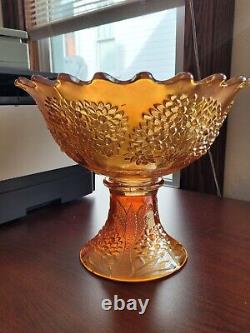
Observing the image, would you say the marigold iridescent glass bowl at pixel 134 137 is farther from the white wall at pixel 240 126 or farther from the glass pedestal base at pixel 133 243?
the white wall at pixel 240 126

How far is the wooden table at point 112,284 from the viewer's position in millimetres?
355

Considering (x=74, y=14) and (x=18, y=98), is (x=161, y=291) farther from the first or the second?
(x=74, y=14)

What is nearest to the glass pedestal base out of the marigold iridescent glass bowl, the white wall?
the marigold iridescent glass bowl

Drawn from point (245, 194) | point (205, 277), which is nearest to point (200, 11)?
point (245, 194)

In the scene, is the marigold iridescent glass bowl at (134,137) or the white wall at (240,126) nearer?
the marigold iridescent glass bowl at (134,137)

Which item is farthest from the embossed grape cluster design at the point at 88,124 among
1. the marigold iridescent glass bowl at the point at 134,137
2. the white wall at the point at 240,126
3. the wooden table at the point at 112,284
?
the white wall at the point at 240,126

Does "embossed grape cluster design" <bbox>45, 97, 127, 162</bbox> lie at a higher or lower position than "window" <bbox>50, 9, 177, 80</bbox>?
lower

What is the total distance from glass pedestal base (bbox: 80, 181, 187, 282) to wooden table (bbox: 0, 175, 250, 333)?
18 mm

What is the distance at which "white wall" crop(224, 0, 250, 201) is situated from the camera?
2.29 feet

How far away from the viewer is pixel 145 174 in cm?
44

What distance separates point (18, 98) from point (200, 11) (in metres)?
0.44

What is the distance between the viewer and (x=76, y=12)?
1.08 m

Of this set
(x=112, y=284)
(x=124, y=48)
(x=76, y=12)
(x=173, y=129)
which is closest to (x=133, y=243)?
(x=112, y=284)

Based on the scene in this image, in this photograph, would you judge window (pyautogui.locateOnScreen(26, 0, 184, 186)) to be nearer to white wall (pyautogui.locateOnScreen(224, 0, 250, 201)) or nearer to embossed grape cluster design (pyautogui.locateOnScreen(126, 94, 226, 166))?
white wall (pyautogui.locateOnScreen(224, 0, 250, 201))
